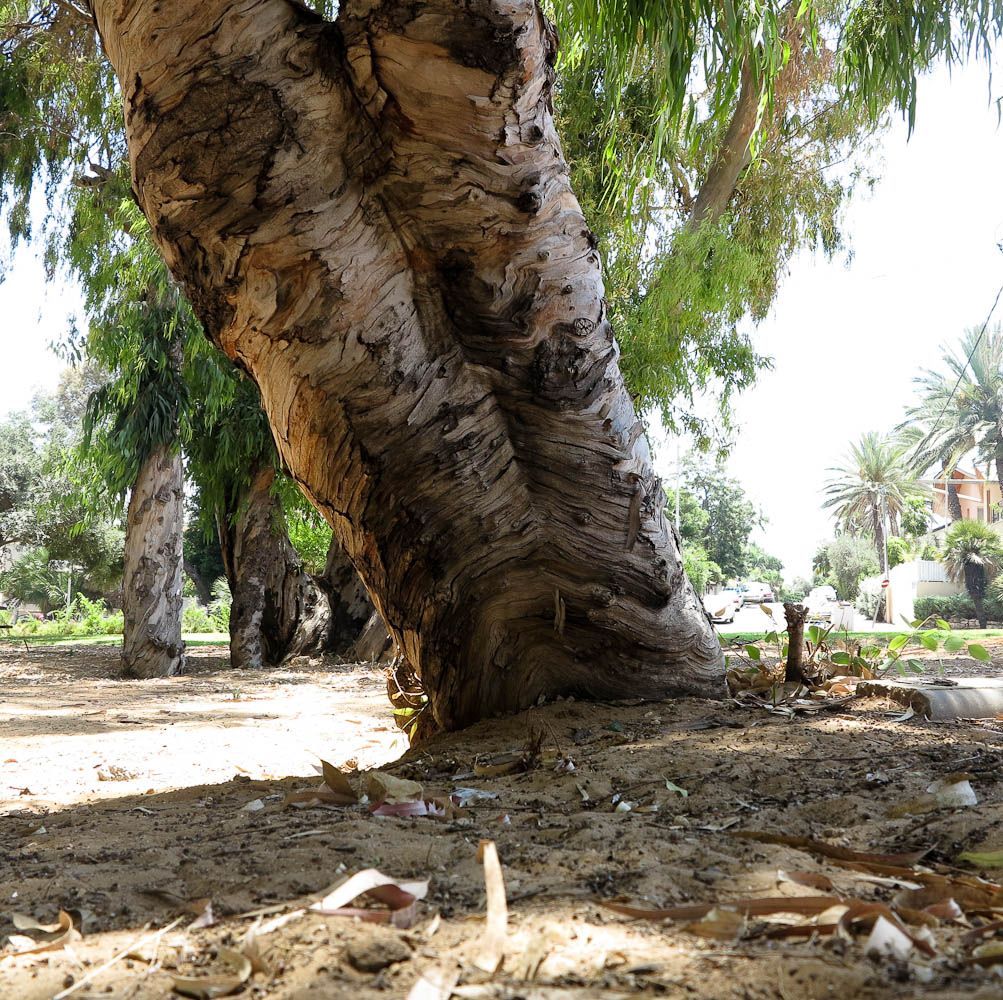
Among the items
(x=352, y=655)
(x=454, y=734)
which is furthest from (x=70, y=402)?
(x=454, y=734)

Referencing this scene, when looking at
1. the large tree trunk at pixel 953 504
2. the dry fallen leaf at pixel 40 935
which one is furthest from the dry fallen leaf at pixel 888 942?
the large tree trunk at pixel 953 504

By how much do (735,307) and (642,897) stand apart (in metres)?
8.30

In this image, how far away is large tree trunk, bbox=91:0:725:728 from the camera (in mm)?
2561

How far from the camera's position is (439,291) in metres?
2.90

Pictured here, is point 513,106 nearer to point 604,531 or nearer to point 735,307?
point 604,531

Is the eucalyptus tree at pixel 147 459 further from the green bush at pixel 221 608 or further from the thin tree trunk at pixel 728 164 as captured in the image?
the green bush at pixel 221 608

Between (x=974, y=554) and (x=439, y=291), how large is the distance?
32.0 metres

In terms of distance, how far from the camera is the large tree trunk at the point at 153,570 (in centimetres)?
1012

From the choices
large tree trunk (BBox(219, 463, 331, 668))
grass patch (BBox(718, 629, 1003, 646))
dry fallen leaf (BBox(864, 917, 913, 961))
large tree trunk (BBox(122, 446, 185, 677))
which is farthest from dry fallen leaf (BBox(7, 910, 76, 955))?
large tree trunk (BBox(219, 463, 331, 668))

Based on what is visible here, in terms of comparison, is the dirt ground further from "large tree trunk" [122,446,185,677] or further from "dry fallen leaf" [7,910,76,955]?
"large tree trunk" [122,446,185,677]

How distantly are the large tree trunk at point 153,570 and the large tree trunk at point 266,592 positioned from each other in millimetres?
1398

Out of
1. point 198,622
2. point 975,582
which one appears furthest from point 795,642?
point 975,582

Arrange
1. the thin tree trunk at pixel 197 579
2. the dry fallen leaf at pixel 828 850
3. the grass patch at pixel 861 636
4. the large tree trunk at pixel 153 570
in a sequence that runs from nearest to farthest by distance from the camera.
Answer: the dry fallen leaf at pixel 828 850 < the grass patch at pixel 861 636 < the large tree trunk at pixel 153 570 < the thin tree trunk at pixel 197 579

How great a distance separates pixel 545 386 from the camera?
9.73 feet
